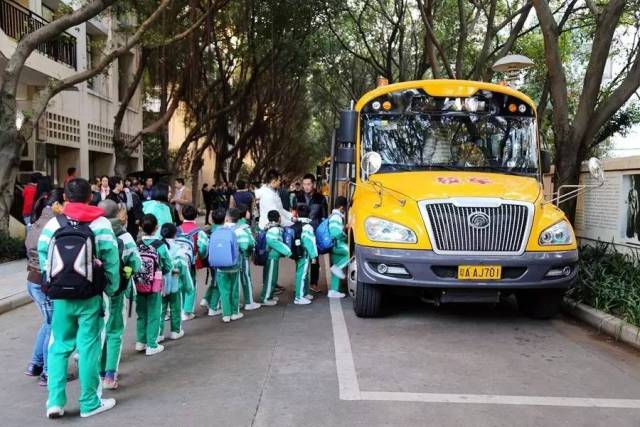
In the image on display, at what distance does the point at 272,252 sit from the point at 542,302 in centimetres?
328

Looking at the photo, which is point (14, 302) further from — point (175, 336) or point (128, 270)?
point (128, 270)

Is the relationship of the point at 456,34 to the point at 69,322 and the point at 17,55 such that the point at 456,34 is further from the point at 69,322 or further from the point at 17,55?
the point at 69,322

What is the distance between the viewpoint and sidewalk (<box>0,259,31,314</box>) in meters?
7.79

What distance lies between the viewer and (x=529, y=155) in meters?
7.62

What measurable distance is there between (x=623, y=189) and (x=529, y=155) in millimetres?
1493

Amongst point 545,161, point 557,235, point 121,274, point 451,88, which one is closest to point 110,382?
point 121,274

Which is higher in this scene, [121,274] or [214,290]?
[121,274]

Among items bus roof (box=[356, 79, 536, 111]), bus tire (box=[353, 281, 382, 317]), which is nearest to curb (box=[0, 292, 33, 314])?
bus tire (box=[353, 281, 382, 317])

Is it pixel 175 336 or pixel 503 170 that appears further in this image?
pixel 503 170

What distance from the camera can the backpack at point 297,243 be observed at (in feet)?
25.5

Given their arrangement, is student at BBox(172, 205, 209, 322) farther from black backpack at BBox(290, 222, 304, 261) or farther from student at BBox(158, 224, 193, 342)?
black backpack at BBox(290, 222, 304, 261)

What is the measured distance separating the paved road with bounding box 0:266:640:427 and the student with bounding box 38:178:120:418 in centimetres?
20

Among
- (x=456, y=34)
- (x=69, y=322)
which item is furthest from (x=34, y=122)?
(x=456, y=34)

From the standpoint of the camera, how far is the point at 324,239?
7.95 metres
